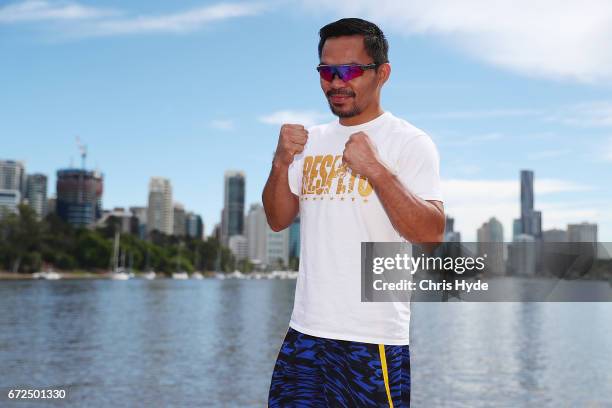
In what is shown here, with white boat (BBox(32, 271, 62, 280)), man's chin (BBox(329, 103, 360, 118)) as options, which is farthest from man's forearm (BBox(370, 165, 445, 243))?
white boat (BBox(32, 271, 62, 280))

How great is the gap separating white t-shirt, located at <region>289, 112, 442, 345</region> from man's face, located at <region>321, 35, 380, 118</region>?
0.54 feet

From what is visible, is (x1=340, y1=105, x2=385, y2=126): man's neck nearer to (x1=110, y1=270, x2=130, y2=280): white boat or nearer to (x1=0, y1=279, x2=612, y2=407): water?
(x1=0, y1=279, x2=612, y2=407): water

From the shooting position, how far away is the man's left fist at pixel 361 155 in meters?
4.08

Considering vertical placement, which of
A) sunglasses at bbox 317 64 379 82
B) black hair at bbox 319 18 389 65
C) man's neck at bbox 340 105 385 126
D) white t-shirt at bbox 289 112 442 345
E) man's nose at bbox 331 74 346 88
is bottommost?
white t-shirt at bbox 289 112 442 345

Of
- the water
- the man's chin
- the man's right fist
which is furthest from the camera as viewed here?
the water

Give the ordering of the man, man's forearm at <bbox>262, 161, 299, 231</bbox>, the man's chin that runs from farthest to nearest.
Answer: man's forearm at <bbox>262, 161, 299, 231</bbox> → the man's chin → the man

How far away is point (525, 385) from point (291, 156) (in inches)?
1443

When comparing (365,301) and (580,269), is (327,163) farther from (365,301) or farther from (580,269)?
(580,269)

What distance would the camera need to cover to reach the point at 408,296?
4438 millimetres

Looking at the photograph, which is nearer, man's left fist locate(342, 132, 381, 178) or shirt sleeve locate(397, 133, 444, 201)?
man's left fist locate(342, 132, 381, 178)

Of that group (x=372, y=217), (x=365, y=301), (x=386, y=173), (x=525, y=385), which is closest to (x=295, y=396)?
(x=365, y=301)

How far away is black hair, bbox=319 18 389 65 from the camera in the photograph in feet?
14.6

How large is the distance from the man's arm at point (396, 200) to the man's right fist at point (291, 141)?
50 centimetres

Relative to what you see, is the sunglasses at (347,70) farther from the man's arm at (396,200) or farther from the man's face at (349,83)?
the man's arm at (396,200)
